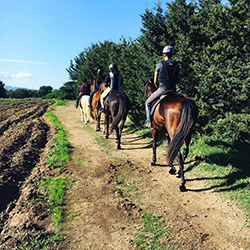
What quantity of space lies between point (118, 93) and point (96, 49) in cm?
1696

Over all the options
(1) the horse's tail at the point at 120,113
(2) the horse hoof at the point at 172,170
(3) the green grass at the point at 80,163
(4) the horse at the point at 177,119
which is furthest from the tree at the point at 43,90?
(4) the horse at the point at 177,119

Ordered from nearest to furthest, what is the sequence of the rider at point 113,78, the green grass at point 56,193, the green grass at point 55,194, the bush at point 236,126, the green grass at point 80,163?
the green grass at point 55,194, the green grass at point 56,193, the bush at point 236,126, the green grass at point 80,163, the rider at point 113,78

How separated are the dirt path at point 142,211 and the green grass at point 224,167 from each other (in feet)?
0.79

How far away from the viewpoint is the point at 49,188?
5.45 metres

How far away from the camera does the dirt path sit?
12.2ft

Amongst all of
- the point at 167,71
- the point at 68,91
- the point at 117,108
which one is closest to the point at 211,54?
the point at 167,71

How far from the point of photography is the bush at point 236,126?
20.0 feet

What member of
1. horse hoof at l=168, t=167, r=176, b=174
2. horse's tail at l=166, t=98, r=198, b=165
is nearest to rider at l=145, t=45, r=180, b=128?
horse's tail at l=166, t=98, r=198, b=165

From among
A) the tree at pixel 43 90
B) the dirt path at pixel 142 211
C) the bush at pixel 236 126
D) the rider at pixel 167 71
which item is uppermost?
the tree at pixel 43 90

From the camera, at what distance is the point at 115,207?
4.67 metres

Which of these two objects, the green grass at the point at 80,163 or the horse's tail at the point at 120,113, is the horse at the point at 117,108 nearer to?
the horse's tail at the point at 120,113

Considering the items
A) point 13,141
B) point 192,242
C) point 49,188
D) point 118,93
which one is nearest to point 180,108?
point 192,242

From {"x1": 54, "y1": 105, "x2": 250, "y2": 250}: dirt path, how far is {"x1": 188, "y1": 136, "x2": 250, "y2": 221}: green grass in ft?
0.79

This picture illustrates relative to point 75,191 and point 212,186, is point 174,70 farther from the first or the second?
point 75,191
